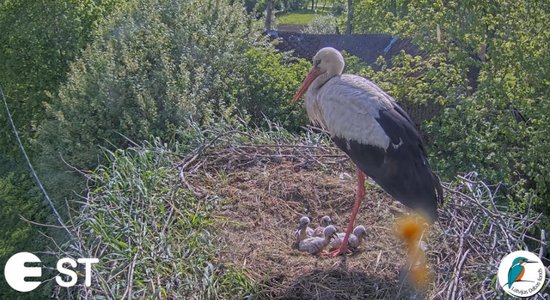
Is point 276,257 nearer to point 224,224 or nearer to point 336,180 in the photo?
point 224,224

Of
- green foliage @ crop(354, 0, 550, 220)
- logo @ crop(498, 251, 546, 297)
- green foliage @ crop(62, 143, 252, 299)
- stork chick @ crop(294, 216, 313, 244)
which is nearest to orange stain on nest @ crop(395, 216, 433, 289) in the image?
logo @ crop(498, 251, 546, 297)

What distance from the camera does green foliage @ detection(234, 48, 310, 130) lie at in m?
10.2

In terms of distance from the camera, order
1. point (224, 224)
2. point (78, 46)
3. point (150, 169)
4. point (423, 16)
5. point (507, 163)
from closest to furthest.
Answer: point (224, 224), point (150, 169), point (507, 163), point (423, 16), point (78, 46)

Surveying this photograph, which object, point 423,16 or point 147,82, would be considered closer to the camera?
point 147,82

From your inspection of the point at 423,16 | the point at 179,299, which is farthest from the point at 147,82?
the point at 179,299

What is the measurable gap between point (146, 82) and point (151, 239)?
14.9 feet

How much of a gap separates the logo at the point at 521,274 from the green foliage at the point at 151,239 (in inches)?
70.4

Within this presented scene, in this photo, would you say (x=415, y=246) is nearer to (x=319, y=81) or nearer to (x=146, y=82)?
(x=319, y=81)

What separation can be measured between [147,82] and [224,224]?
4.01 m

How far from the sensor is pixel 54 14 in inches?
566

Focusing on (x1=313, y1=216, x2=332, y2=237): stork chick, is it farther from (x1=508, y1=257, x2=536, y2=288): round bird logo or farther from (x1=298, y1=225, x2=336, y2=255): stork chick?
(x1=508, y1=257, x2=536, y2=288): round bird logo

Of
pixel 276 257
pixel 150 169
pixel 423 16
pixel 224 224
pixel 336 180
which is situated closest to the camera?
pixel 276 257

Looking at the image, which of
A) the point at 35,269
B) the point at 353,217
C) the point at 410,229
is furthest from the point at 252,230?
the point at 35,269

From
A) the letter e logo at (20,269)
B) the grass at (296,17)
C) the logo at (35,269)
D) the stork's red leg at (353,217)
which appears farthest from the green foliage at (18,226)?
the grass at (296,17)
